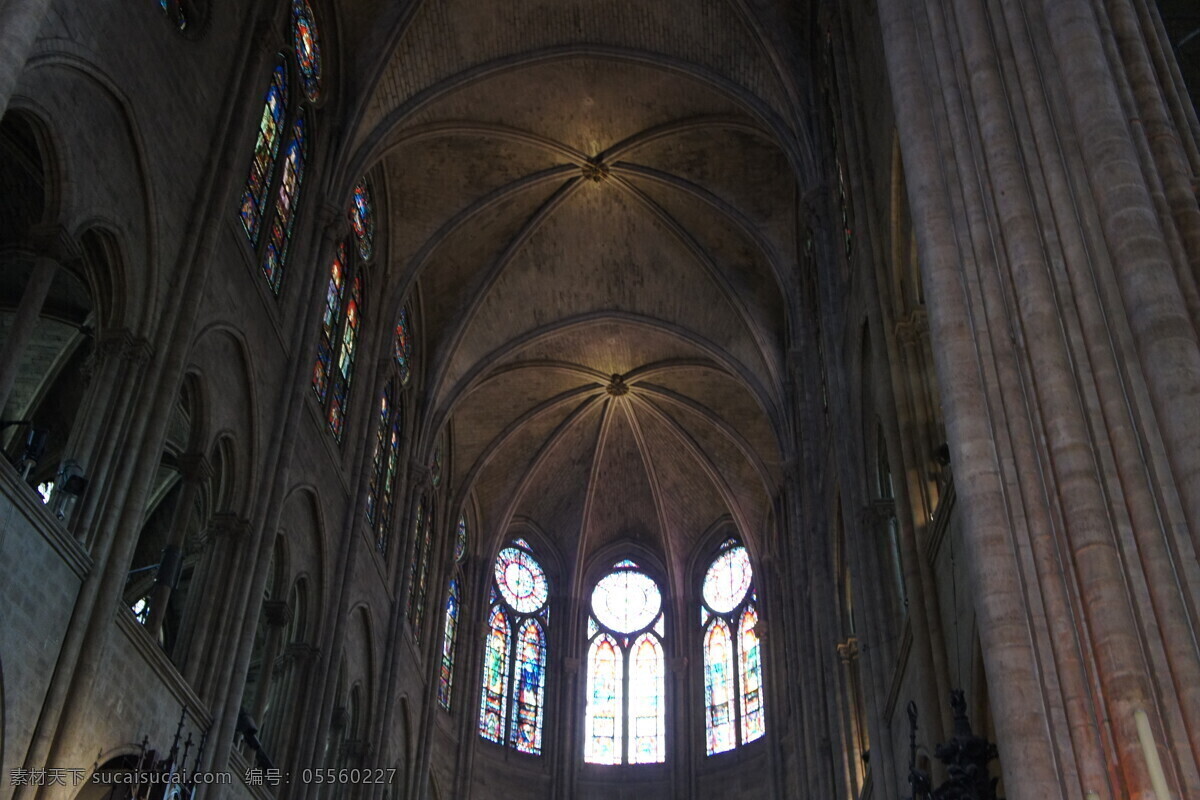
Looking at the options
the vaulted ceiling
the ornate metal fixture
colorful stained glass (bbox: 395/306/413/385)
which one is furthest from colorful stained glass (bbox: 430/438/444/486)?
the ornate metal fixture

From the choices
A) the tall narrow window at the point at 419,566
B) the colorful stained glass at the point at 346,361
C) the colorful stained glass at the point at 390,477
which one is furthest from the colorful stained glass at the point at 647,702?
the colorful stained glass at the point at 346,361

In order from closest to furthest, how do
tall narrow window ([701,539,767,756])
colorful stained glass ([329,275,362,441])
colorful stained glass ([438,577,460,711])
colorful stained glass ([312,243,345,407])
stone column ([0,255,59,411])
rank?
stone column ([0,255,59,411]) → colorful stained glass ([312,243,345,407]) → colorful stained glass ([329,275,362,441]) → colorful stained glass ([438,577,460,711]) → tall narrow window ([701,539,767,756])

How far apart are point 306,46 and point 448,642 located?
13.7 m

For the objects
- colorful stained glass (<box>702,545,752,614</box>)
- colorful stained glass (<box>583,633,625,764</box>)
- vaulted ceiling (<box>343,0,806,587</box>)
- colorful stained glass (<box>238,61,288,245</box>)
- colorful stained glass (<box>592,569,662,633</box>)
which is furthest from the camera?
colorful stained glass (<box>592,569,662,633</box>)

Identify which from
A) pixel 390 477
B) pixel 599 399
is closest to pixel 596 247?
pixel 599 399

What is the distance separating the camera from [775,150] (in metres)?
23.2

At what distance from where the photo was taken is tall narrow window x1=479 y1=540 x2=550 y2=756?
96.0ft

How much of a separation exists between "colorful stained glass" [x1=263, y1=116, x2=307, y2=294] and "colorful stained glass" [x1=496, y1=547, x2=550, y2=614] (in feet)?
46.1

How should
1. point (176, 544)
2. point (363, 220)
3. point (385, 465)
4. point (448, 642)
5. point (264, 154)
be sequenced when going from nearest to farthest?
1. point (176, 544)
2. point (264, 154)
3. point (363, 220)
4. point (385, 465)
5. point (448, 642)

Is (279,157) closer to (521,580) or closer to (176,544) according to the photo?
(176,544)

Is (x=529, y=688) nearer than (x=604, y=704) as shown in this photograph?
Yes

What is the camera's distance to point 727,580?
31.2 metres

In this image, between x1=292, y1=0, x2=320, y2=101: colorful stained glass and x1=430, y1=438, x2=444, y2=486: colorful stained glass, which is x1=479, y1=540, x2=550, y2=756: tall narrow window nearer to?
x1=430, y1=438, x2=444, y2=486: colorful stained glass

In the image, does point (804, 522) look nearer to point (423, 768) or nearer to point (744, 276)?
point (744, 276)
